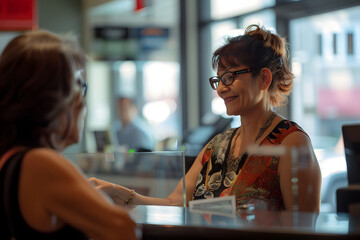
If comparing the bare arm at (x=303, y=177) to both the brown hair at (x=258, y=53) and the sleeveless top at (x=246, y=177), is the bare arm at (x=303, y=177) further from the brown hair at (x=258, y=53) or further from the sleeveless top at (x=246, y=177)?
the brown hair at (x=258, y=53)

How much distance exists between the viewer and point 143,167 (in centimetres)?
223

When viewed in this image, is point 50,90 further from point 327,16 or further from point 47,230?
point 327,16

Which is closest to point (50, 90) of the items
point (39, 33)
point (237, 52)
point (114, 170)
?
point (39, 33)

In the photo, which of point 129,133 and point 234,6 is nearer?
point 234,6

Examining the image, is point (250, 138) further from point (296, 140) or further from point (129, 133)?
point (129, 133)

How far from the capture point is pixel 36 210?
966 millimetres

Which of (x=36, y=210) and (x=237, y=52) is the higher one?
(x=237, y=52)

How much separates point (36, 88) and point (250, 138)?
3.63 ft

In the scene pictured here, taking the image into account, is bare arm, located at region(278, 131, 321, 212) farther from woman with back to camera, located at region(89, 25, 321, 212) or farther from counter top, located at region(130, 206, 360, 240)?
counter top, located at region(130, 206, 360, 240)

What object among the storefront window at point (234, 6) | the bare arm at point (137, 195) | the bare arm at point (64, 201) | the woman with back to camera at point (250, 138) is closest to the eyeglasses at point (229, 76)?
the woman with back to camera at point (250, 138)

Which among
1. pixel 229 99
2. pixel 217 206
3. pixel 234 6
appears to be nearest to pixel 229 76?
pixel 229 99

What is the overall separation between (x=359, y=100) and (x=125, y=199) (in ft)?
13.4

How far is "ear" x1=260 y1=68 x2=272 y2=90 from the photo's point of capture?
6.57 ft

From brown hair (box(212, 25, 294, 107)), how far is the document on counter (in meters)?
0.63
